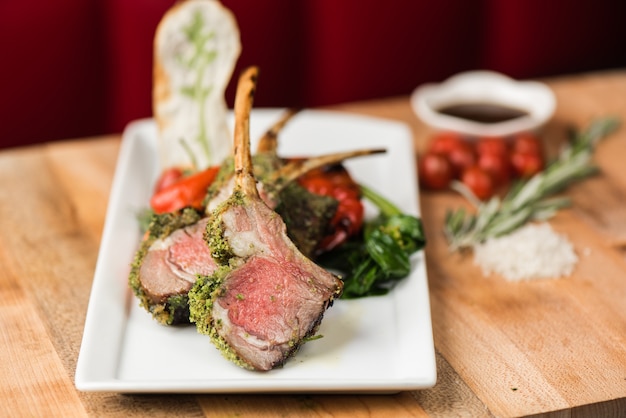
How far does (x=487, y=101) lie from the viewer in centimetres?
345

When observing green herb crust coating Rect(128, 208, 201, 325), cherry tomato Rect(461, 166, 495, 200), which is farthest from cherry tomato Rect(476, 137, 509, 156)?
green herb crust coating Rect(128, 208, 201, 325)

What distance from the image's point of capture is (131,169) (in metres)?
2.92

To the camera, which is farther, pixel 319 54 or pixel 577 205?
pixel 319 54

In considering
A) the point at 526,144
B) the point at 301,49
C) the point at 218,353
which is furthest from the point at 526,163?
the point at 301,49

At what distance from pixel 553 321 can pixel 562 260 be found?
0.95 feet

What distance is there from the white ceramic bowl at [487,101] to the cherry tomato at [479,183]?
11.0 inches

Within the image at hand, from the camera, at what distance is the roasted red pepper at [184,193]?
7.97ft

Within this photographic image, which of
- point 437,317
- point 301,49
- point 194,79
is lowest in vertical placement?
point 301,49

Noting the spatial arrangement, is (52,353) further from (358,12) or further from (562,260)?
(358,12)

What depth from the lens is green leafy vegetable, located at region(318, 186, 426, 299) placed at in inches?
92.5

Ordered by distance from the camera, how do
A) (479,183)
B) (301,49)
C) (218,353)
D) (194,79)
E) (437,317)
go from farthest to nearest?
1. (301,49)
2. (479,183)
3. (194,79)
4. (437,317)
5. (218,353)

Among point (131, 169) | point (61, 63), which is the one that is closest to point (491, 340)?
point (131, 169)

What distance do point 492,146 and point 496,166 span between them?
0.35 feet

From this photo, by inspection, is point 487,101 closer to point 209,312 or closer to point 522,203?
point 522,203
